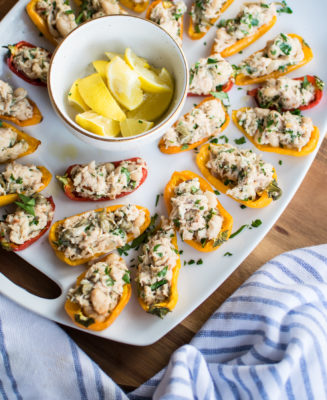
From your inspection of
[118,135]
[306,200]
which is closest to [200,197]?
[118,135]

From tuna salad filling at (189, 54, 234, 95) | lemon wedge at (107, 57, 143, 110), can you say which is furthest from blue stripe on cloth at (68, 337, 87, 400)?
tuna salad filling at (189, 54, 234, 95)

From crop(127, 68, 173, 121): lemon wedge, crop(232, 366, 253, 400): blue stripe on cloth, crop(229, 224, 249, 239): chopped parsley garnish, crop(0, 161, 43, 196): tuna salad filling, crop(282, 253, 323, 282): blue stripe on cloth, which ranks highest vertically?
crop(127, 68, 173, 121): lemon wedge

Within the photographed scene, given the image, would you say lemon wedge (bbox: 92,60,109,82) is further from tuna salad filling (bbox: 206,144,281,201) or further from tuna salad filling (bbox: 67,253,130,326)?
tuna salad filling (bbox: 67,253,130,326)

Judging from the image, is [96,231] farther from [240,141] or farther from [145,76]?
[240,141]

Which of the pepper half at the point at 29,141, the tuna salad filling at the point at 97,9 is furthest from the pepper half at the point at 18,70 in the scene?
the tuna salad filling at the point at 97,9

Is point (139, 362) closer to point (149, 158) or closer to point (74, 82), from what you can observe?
point (149, 158)

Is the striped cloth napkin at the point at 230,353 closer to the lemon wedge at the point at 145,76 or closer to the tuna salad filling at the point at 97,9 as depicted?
the lemon wedge at the point at 145,76
